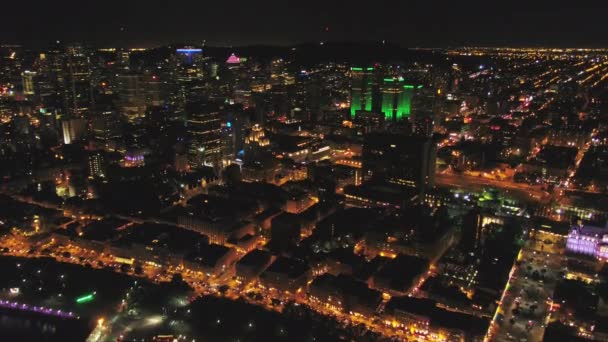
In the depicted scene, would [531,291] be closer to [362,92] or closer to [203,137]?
[203,137]

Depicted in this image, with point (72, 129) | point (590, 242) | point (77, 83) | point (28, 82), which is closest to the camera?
point (590, 242)

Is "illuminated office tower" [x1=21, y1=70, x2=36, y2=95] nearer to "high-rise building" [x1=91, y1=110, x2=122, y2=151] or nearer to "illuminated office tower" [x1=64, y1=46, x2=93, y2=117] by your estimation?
"illuminated office tower" [x1=64, y1=46, x2=93, y2=117]

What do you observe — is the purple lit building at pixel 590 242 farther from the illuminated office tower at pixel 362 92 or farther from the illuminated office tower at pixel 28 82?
the illuminated office tower at pixel 28 82

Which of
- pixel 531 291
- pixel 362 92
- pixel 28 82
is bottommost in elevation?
pixel 531 291

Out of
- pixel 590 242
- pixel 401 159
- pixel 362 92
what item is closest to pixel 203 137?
pixel 401 159

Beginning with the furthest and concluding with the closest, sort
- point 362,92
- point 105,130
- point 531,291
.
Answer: point 362,92
point 105,130
point 531,291

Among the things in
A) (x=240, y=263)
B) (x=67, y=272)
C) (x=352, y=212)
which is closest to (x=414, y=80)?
(x=352, y=212)

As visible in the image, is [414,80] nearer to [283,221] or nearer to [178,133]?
[178,133]
